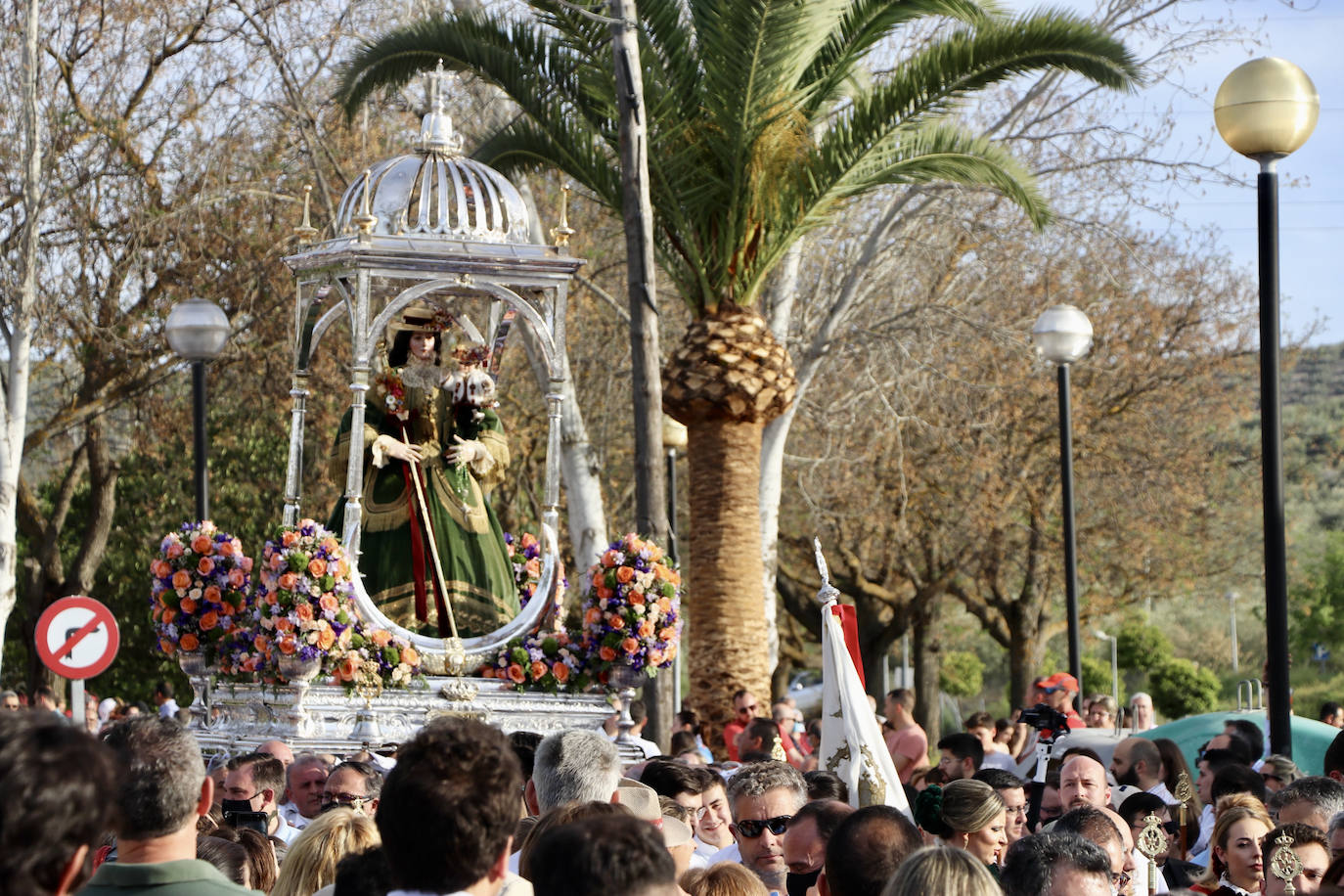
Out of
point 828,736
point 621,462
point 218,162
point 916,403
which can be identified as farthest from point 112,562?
point 828,736

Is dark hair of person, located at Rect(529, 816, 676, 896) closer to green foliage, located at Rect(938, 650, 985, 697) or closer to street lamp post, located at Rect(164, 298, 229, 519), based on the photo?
street lamp post, located at Rect(164, 298, 229, 519)

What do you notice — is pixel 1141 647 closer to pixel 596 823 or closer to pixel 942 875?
pixel 942 875

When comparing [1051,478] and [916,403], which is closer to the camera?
[916,403]

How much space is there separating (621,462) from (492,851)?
77.1 feet

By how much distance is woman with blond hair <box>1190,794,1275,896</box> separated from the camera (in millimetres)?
6383

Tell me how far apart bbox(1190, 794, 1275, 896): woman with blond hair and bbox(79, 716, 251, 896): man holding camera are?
3.71m

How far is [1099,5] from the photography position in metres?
19.1

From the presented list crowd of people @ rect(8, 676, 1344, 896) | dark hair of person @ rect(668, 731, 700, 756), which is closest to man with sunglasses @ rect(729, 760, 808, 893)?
crowd of people @ rect(8, 676, 1344, 896)

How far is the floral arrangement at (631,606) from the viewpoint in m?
12.0

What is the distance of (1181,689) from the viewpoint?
37781 millimetres

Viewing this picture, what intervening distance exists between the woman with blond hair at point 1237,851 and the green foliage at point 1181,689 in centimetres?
3058

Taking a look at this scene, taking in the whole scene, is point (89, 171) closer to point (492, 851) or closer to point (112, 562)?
point (112, 562)

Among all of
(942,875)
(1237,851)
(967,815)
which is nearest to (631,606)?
(1237,851)

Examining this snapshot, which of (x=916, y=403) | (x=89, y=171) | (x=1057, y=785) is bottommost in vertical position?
(x=1057, y=785)
